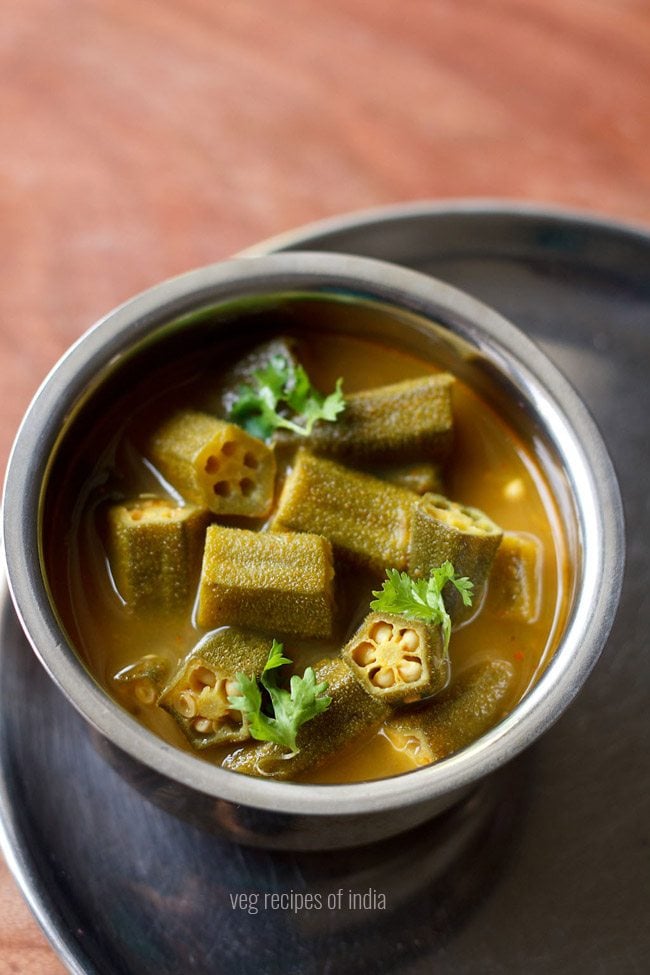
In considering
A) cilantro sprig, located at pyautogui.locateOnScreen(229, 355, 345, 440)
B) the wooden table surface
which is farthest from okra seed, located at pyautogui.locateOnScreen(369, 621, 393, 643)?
the wooden table surface

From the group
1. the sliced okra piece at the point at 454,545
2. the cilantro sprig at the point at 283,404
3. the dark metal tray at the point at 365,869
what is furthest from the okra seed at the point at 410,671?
the cilantro sprig at the point at 283,404

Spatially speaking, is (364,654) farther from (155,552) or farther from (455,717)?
(155,552)

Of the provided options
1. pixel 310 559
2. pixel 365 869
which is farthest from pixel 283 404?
pixel 365 869

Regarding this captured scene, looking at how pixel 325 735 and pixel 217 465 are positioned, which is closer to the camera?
pixel 325 735

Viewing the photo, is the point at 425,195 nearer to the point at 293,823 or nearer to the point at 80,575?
the point at 80,575

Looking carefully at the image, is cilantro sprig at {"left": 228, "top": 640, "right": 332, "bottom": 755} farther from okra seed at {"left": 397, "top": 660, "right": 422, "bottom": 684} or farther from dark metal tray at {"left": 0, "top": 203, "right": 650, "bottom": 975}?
dark metal tray at {"left": 0, "top": 203, "right": 650, "bottom": 975}

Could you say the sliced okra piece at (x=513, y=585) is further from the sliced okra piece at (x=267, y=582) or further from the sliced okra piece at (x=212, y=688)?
the sliced okra piece at (x=212, y=688)
